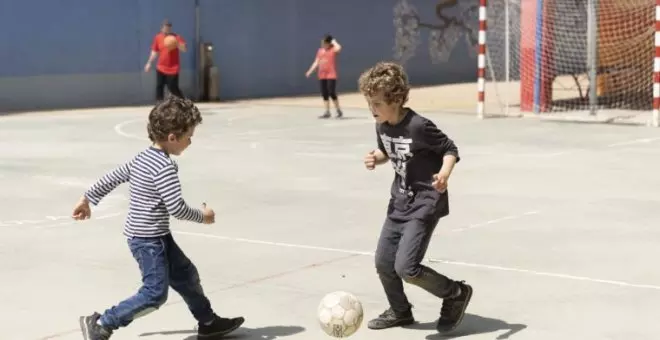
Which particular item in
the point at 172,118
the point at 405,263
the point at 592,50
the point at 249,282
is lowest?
the point at 592,50

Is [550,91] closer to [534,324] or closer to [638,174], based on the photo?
[638,174]

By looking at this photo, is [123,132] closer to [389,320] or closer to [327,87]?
[327,87]

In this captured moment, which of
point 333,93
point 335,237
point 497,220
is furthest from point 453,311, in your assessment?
point 333,93

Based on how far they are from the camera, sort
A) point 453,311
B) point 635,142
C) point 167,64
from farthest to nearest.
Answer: point 167,64 → point 635,142 → point 453,311

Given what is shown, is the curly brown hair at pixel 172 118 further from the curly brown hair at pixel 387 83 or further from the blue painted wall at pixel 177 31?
the blue painted wall at pixel 177 31

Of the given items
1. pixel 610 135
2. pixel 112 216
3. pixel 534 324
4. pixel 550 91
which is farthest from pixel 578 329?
pixel 550 91

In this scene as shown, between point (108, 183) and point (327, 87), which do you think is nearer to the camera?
point (108, 183)

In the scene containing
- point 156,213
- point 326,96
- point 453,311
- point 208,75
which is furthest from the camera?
point 208,75

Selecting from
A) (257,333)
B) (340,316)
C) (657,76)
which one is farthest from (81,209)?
(657,76)

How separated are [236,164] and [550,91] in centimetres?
1028

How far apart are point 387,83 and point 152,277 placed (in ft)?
5.28

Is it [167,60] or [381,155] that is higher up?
[381,155]

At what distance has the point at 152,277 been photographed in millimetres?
6004

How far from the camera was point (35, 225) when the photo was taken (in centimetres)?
1023
